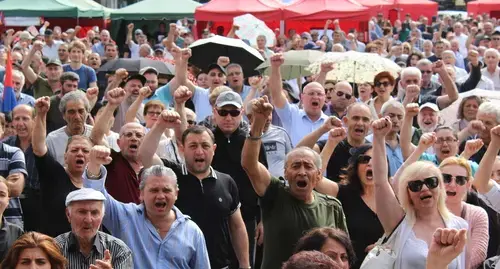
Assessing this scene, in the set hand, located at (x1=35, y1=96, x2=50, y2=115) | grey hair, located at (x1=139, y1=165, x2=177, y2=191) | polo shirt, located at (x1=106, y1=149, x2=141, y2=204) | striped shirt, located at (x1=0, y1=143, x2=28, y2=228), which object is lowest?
polo shirt, located at (x1=106, y1=149, x2=141, y2=204)

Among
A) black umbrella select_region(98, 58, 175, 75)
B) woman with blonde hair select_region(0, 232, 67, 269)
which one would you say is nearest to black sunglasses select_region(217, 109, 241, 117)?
woman with blonde hair select_region(0, 232, 67, 269)

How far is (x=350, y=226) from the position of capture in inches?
297

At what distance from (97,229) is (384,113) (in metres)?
4.05

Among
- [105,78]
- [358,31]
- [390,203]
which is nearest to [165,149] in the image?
→ [390,203]

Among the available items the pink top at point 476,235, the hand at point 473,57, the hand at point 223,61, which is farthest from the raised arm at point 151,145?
the hand at point 473,57

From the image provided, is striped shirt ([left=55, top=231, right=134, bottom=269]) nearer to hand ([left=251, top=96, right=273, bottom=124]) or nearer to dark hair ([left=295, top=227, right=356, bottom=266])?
dark hair ([left=295, top=227, right=356, bottom=266])

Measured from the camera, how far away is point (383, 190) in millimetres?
6363

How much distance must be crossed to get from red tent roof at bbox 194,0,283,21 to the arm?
634 inches

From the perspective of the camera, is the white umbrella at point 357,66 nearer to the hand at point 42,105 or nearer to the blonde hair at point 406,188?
the hand at point 42,105

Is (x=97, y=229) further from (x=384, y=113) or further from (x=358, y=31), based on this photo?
(x=358, y=31)

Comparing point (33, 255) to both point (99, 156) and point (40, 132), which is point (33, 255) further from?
point (40, 132)

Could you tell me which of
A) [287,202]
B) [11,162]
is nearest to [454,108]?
[287,202]

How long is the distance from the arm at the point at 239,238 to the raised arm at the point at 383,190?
4.36ft

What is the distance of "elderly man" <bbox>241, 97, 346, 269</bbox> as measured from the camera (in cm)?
688
